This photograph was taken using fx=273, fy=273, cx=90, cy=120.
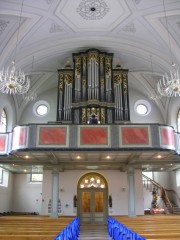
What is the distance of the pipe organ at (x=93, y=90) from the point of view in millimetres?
16562

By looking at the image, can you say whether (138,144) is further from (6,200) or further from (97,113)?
(6,200)

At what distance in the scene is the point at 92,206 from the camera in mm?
18328

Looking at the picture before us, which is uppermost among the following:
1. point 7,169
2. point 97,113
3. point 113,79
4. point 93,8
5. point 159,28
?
point 93,8

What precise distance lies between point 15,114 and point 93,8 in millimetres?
9930

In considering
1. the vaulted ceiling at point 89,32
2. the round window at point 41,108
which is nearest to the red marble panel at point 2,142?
the vaulted ceiling at point 89,32

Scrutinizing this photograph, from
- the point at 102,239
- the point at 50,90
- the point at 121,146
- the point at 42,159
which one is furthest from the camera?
the point at 50,90

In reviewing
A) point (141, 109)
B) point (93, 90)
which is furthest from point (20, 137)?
point (141, 109)

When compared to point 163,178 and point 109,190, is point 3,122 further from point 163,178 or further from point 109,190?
point 163,178

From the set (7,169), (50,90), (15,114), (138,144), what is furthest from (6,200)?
(138,144)

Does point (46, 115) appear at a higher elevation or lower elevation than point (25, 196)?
higher

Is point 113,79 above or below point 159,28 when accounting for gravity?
below

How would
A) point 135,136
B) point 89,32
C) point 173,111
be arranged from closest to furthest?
1. point 135,136
2. point 89,32
3. point 173,111

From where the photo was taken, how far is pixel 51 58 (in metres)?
18.8

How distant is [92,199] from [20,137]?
781 centimetres
